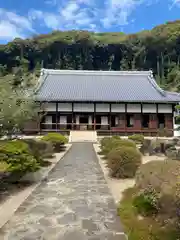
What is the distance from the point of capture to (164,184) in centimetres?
496

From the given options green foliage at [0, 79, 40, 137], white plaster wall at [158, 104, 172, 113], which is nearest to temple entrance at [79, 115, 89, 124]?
white plaster wall at [158, 104, 172, 113]

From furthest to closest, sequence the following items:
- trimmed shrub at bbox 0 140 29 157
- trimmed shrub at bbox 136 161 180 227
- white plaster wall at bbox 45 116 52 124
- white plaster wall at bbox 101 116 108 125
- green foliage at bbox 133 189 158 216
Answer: white plaster wall at bbox 101 116 108 125 < white plaster wall at bbox 45 116 52 124 < trimmed shrub at bbox 0 140 29 157 < green foliage at bbox 133 189 158 216 < trimmed shrub at bbox 136 161 180 227

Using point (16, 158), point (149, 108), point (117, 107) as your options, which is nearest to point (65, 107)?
point (117, 107)

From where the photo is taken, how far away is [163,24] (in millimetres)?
69375

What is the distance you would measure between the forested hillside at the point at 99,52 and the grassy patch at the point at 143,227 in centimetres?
5622

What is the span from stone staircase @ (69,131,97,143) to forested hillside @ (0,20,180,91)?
3837 centimetres

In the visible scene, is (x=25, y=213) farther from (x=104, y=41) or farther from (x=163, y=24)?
(x=163, y=24)

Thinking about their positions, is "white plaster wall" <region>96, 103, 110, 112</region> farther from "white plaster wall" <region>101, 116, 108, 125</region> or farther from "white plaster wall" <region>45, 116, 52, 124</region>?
"white plaster wall" <region>45, 116, 52, 124</region>

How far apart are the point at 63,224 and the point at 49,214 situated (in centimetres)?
60

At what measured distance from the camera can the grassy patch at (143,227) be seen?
4.16 m

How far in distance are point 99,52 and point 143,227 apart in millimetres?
66500

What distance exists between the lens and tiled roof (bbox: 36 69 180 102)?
28052mm

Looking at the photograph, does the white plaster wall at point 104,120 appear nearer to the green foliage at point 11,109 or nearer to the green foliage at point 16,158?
the green foliage at point 11,109

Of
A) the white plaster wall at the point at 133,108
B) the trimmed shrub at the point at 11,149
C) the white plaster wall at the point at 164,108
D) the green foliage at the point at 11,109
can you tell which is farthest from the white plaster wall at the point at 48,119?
the trimmed shrub at the point at 11,149
